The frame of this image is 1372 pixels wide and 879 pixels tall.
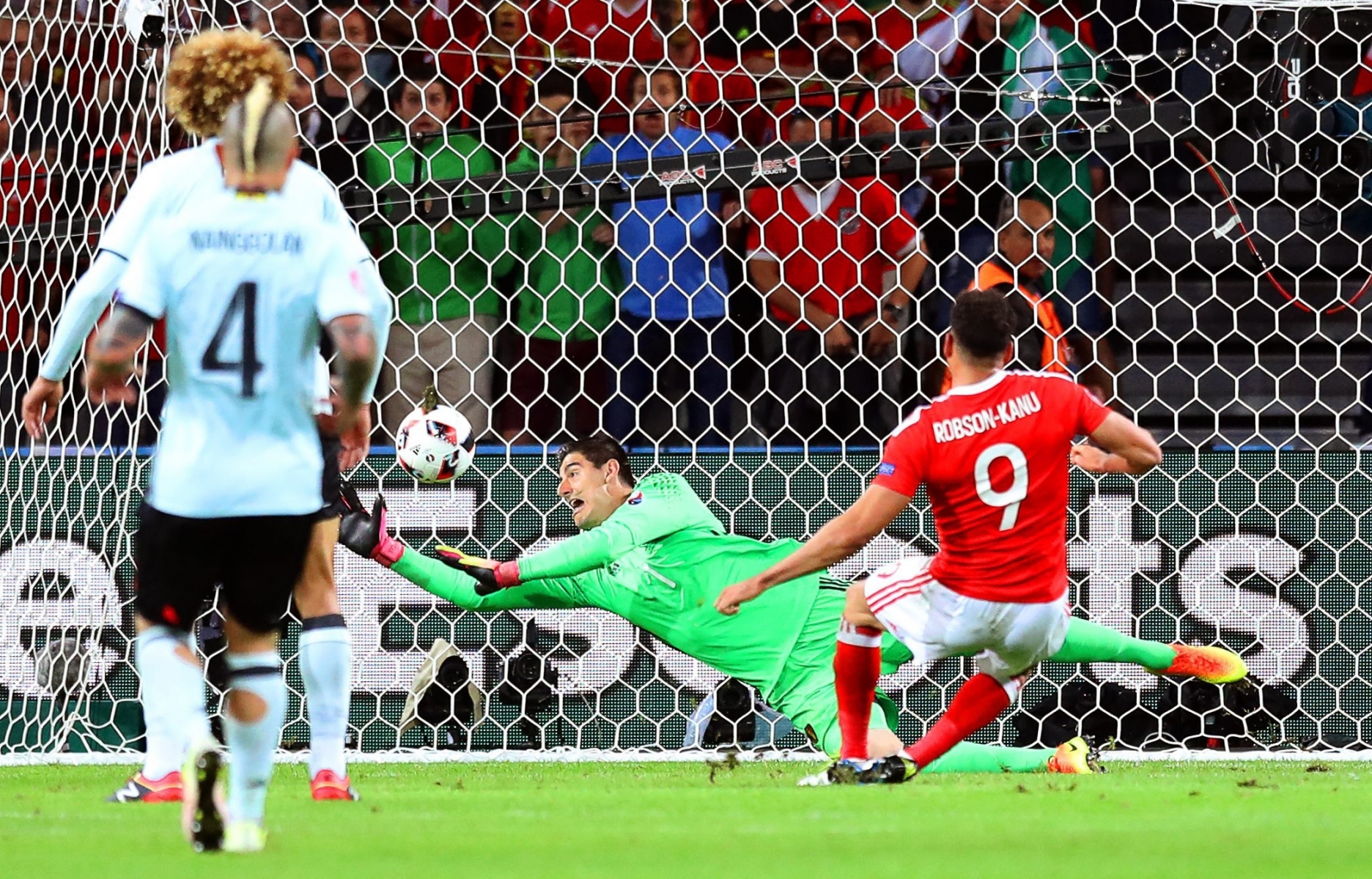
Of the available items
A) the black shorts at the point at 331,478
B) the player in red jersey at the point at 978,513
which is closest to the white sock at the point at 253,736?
the black shorts at the point at 331,478

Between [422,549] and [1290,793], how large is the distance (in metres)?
3.43

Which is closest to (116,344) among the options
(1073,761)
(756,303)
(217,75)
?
(217,75)

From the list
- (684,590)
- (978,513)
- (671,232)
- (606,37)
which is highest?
(606,37)

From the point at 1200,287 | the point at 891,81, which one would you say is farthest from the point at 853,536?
the point at 1200,287

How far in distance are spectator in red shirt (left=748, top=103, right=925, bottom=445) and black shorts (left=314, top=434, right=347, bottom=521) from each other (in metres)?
2.52

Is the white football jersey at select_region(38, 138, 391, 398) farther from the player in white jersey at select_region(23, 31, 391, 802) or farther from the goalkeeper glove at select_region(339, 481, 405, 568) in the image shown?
the goalkeeper glove at select_region(339, 481, 405, 568)

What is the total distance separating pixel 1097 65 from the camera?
8156 mm

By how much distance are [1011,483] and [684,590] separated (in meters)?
1.71

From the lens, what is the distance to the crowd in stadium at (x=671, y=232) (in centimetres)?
782

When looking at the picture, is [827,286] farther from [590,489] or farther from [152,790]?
[152,790]

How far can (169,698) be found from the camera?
458 cm

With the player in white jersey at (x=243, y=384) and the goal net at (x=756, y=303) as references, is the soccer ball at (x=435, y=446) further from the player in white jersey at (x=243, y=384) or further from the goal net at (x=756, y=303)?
the player in white jersey at (x=243, y=384)

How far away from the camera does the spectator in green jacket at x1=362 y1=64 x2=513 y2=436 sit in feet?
26.0

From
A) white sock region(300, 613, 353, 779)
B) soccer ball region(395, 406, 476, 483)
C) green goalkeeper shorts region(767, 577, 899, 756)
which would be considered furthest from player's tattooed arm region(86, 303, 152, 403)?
green goalkeeper shorts region(767, 577, 899, 756)
